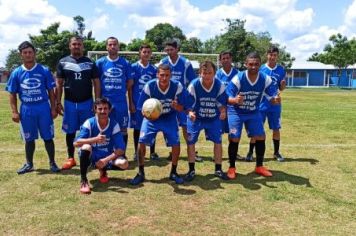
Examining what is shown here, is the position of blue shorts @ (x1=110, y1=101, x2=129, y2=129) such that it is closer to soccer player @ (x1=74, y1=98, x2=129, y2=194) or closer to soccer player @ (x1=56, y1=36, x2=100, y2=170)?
soccer player @ (x1=56, y1=36, x2=100, y2=170)

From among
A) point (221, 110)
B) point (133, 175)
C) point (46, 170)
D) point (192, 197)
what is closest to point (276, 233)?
point (192, 197)

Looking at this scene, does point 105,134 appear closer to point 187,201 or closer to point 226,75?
point 187,201

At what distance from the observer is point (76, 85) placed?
6.96 m

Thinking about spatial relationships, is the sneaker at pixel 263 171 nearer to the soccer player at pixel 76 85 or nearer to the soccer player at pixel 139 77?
the soccer player at pixel 139 77

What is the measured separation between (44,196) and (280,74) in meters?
4.97

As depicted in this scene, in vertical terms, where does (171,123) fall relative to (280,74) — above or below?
below

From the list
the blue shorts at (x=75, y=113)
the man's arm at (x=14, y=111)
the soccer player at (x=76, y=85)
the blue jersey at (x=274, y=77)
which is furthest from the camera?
the blue jersey at (x=274, y=77)

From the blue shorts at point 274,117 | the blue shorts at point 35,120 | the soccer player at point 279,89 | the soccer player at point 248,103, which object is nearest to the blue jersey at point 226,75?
the soccer player at point 279,89

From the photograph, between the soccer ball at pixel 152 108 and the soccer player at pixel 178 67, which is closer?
the soccer ball at pixel 152 108

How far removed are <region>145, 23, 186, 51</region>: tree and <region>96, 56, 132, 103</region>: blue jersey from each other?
8193 cm

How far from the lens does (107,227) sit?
4.61 meters

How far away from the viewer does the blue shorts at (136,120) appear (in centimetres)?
775

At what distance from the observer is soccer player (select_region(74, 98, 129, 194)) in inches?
237

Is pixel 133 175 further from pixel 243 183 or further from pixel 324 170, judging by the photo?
pixel 324 170
